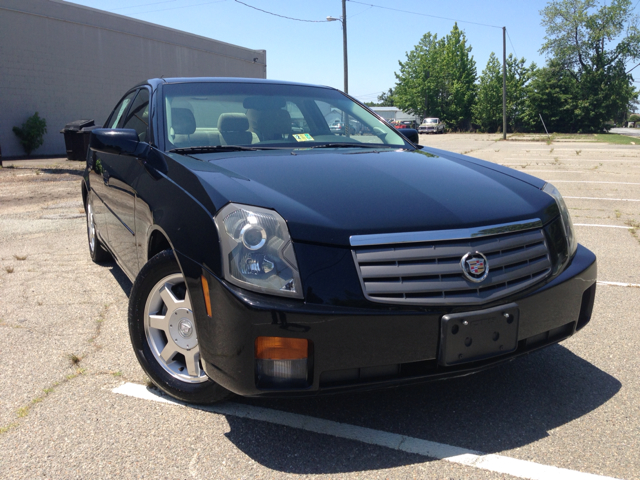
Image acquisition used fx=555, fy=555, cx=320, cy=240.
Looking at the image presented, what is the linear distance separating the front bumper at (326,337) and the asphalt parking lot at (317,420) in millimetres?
314

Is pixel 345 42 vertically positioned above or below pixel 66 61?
above

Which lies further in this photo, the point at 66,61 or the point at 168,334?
the point at 66,61

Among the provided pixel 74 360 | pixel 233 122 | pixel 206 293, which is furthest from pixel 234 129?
pixel 74 360

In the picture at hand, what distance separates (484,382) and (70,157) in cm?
1429

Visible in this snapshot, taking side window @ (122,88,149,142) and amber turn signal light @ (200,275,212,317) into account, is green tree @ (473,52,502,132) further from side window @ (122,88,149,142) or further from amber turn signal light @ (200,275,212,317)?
amber turn signal light @ (200,275,212,317)

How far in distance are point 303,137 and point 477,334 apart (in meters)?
1.81

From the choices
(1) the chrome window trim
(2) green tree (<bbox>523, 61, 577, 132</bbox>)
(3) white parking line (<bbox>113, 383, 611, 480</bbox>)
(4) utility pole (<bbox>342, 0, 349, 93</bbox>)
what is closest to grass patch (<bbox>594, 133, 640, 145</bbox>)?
(4) utility pole (<bbox>342, 0, 349, 93</bbox>)

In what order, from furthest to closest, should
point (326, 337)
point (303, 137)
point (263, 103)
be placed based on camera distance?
point (263, 103), point (303, 137), point (326, 337)

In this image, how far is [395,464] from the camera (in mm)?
2143

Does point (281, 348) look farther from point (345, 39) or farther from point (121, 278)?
point (345, 39)

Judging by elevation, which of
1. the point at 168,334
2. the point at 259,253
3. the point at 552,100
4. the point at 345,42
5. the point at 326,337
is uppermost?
the point at 345,42

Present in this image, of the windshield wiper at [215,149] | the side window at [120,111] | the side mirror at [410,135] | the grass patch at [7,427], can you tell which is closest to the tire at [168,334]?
the grass patch at [7,427]

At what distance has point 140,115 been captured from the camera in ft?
12.3

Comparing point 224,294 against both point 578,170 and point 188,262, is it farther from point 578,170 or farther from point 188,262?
point 578,170
